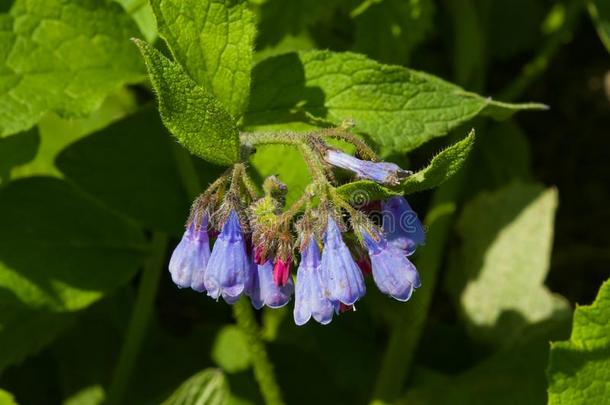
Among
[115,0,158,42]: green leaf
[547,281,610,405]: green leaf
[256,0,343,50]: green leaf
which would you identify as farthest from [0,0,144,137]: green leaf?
[547,281,610,405]: green leaf

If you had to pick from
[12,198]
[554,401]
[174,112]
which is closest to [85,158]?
[12,198]

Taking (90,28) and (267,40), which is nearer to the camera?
(90,28)

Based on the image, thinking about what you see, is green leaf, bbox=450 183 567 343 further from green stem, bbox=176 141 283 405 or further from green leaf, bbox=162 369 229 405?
green leaf, bbox=162 369 229 405

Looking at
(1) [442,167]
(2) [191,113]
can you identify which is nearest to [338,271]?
(1) [442,167]

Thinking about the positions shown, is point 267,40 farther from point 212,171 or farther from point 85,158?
point 85,158

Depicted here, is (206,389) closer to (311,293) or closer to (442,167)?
(311,293)

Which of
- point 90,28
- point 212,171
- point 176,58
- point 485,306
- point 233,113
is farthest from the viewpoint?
point 485,306

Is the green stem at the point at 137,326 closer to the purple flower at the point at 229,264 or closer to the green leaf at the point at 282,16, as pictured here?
the green leaf at the point at 282,16
